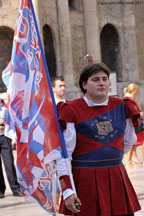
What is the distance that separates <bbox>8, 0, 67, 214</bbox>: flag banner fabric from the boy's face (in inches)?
12.8

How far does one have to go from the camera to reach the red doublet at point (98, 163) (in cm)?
422

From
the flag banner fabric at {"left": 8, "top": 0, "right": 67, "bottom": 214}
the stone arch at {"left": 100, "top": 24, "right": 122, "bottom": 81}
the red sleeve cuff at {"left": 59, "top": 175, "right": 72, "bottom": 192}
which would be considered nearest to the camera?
the red sleeve cuff at {"left": 59, "top": 175, "right": 72, "bottom": 192}

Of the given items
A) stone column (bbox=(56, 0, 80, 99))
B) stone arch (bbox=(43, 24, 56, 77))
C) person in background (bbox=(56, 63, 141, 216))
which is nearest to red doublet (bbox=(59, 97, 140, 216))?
person in background (bbox=(56, 63, 141, 216))

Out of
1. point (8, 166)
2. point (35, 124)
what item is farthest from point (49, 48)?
point (35, 124)

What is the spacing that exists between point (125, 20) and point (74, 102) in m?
27.8

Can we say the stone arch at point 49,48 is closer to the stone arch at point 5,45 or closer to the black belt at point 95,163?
the stone arch at point 5,45

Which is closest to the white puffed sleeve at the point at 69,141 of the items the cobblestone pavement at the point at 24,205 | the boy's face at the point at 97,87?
the boy's face at the point at 97,87

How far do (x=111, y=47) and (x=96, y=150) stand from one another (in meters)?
28.5

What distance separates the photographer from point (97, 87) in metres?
4.28

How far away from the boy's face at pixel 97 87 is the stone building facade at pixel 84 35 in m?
21.8

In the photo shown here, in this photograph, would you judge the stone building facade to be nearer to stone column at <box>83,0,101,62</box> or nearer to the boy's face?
stone column at <box>83,0,101,62</box>

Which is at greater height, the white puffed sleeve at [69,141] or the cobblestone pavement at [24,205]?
the white puffed sleeve at [69,141]

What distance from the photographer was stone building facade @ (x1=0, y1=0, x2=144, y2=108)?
27031mm

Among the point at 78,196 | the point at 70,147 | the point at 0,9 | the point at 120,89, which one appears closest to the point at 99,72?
the point at 70,147
